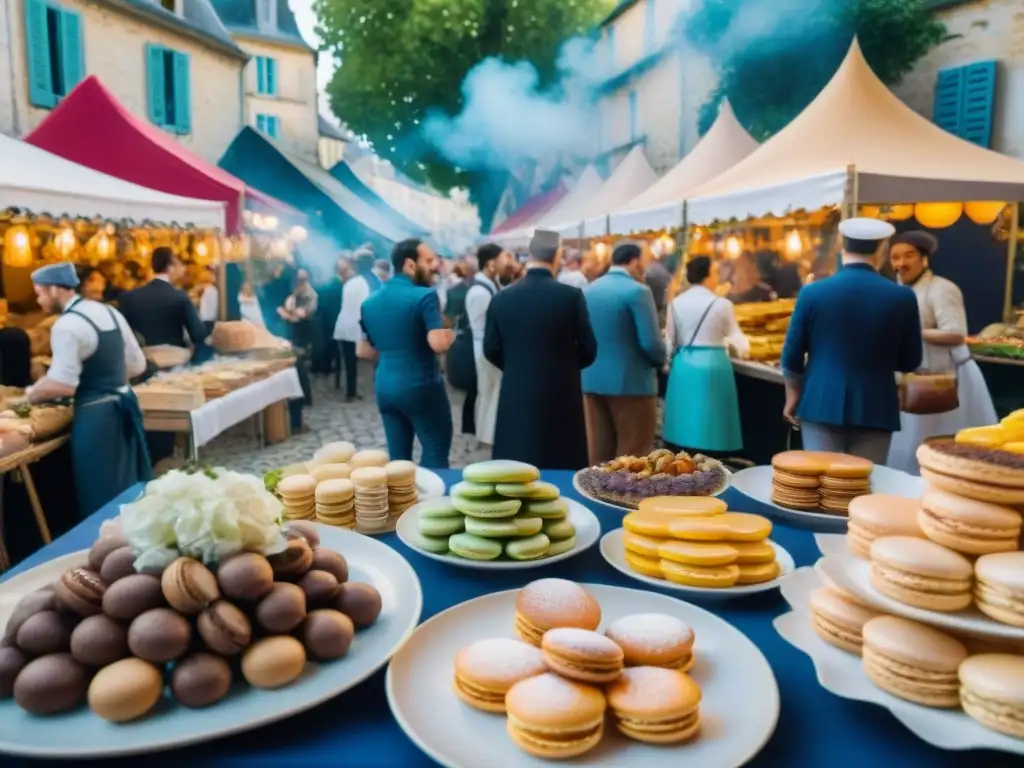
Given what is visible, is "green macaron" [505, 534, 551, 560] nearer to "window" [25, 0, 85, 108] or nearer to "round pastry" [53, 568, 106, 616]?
"round pastry" [53, 568, 106, 616]

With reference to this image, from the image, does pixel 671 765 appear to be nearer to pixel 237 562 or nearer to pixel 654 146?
pixel 237 562

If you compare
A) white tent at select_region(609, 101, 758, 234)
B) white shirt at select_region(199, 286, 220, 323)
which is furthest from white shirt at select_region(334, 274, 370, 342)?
white tent at select_region(609, 101, 758, 234)

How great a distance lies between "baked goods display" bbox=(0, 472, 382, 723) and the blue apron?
357cm

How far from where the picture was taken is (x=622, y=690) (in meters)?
1.25

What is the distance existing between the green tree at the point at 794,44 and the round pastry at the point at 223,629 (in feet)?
39.2

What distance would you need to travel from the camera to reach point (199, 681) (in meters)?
1.26

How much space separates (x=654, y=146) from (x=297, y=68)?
554 inches

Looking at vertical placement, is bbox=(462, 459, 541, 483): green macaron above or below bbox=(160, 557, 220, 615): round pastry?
above

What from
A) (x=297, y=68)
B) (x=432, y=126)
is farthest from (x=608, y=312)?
(x=297, y=68)

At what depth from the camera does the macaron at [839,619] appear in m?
1.44

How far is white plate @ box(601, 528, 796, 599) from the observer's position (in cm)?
170

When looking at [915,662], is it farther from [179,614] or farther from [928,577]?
[179,614]

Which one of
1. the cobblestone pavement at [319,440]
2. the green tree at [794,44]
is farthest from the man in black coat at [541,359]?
the green tree at [794,44]

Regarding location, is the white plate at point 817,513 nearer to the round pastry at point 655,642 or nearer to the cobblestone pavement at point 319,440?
the round pastry at point 655,642
